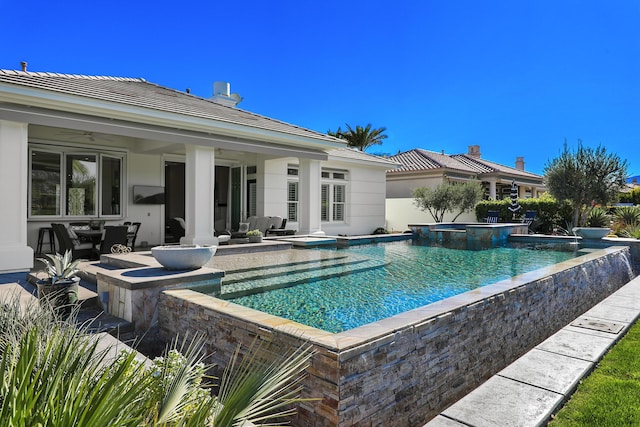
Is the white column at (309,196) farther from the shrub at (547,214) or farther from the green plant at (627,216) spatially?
the green plant at (627,216)

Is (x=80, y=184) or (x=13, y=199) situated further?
(x=80, y=184)

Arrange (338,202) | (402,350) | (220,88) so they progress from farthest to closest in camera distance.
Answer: (338,202) → (220,88) → (402,350)

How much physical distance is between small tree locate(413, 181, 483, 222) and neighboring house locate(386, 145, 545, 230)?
165cm

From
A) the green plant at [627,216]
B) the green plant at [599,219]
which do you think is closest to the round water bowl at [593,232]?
the green plant at [599,219]

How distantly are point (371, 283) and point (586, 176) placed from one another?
13748mm

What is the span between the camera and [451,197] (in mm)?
20516

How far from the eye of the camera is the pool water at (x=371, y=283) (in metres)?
5.41

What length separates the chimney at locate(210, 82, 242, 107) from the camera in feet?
55.9

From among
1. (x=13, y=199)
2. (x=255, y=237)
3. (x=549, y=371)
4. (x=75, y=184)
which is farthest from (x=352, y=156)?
(x=549, y=371)

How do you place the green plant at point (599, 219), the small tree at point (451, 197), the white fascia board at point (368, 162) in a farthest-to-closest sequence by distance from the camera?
the small tree at point (451, 197) < the white fascia board at point (368, 162) < the green plant at point (599, 219)

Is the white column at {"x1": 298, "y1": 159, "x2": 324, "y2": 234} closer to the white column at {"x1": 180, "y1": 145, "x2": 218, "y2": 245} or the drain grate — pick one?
the white column at {"x1": 180, "y1": 145, "x2": 218, "y2": 245}

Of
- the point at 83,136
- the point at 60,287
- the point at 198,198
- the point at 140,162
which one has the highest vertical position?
the point at 83,136

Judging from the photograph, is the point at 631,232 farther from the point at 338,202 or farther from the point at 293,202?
the point at 293,202

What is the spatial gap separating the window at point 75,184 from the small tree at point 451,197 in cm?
1448
